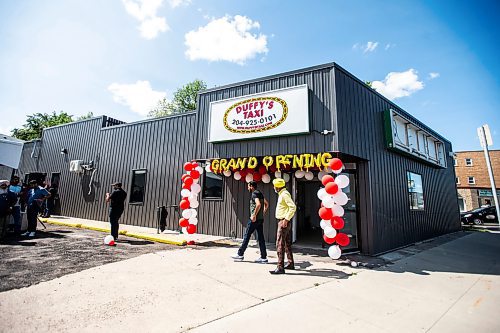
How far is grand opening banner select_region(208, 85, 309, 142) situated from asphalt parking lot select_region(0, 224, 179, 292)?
407 cm

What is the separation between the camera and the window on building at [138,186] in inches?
A: 437

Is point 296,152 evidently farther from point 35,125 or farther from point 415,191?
point 35,125

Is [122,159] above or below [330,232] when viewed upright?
above

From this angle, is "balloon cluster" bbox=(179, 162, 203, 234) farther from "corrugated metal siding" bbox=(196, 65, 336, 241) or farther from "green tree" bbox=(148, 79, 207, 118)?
"green tree" bbox=(148, 79, 207, 118)

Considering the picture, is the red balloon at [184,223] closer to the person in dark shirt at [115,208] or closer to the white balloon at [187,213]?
the white balloon at [187,213]

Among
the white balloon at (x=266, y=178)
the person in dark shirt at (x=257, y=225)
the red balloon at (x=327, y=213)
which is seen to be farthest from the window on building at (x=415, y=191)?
the person in dark shirt at (x=257, y=225)

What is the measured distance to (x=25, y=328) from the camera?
264 cm

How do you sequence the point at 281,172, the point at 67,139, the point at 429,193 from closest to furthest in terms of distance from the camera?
the point at 281,172 → the point at 429,193 → the point at 67,139

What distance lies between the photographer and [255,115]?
7910 mm

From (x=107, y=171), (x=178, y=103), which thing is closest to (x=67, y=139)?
(x=107, y=171)

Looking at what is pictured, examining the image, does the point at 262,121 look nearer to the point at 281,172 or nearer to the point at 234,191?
the point at 281,172

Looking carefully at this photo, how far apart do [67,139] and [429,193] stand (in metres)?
19.9

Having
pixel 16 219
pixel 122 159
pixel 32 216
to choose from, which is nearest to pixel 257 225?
pixel 32 216

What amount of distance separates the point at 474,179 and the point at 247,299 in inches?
1646
